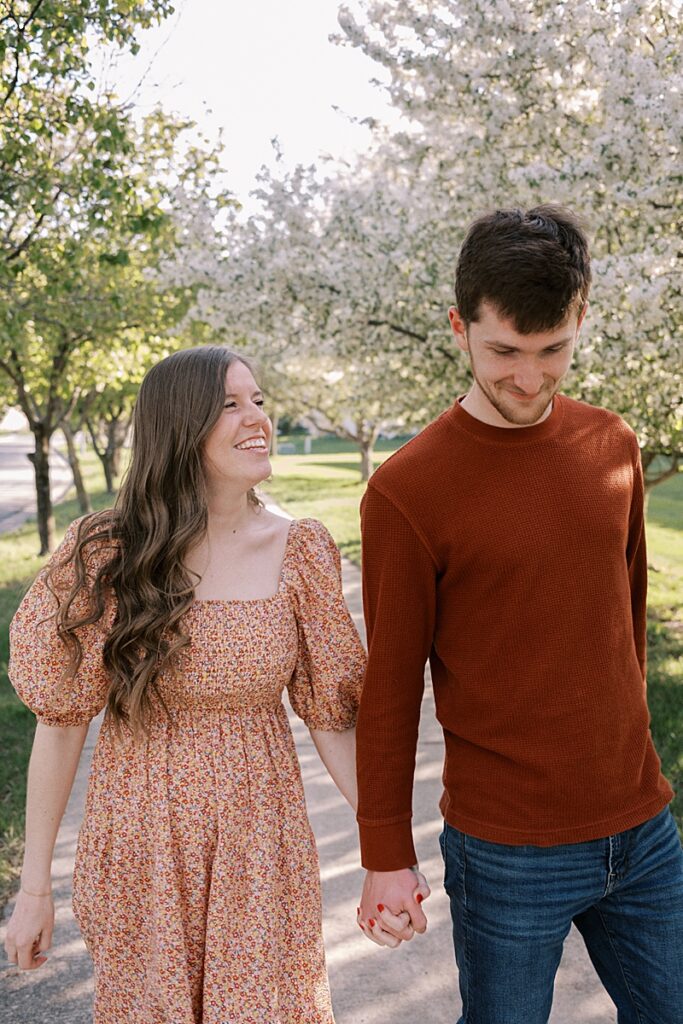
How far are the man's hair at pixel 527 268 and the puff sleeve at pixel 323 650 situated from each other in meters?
0.77

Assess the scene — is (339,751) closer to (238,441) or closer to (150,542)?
(150,542)

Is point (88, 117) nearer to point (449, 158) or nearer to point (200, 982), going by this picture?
point (449, 158)

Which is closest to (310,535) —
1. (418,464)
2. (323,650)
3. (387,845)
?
(323,650)

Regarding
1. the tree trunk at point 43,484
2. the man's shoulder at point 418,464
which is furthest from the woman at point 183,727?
the tree trunk at point 43,484

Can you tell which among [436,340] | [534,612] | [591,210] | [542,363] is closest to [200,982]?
[534,612]

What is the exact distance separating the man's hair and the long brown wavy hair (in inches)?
29.1

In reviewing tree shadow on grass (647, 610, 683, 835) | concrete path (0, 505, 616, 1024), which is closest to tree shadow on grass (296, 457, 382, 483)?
tree shadow on grass (647, 610, 683, 835)

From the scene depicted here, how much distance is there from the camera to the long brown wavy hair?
95.2 inches

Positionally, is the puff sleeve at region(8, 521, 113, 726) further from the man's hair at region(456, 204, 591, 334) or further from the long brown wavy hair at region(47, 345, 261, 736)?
the man's hair at region(456, 204, 591, 334)

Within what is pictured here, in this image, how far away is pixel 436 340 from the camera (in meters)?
9.66

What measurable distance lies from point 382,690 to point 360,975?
1.94 m

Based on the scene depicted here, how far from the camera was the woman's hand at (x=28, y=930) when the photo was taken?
2428 millimetres

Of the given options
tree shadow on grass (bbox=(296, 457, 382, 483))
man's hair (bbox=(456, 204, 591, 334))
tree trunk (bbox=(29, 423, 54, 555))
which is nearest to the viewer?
man's hair (bbox=(456, 204, 591, 334))

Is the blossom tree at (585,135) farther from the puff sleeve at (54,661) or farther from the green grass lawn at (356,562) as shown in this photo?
the puff sleeve at (54,661)
